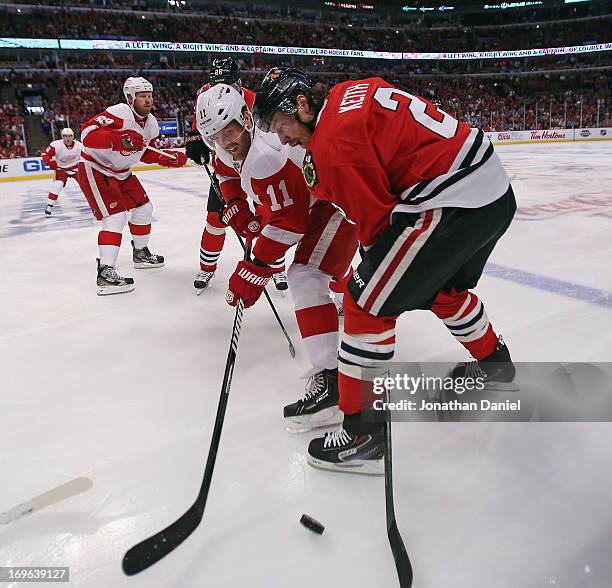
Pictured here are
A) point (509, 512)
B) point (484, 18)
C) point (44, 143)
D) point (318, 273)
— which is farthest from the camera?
point (484, 18)

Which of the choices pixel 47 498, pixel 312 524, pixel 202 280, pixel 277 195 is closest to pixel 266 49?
pixel 202 280

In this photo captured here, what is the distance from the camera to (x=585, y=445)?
1.67m

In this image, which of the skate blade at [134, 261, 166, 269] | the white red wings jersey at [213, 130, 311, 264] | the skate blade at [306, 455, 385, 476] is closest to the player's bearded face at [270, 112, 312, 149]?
the white red wings jersey at [213, 130, 311, 264]

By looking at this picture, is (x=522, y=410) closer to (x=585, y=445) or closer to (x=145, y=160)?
(x=585, y=445)

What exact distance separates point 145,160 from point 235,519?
Answer: 319cm

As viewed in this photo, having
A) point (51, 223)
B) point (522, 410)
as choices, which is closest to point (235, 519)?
point (522, 410)

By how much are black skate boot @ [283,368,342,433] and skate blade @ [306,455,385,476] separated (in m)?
0.24

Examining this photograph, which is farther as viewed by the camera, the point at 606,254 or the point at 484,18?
the point at 484,18

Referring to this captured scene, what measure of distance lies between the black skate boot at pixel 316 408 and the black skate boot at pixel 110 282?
1.98 meters

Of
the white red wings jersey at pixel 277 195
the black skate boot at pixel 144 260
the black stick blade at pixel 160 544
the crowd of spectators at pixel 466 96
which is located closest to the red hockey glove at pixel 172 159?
the black skate boot at pixel 144 260

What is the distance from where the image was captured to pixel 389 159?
138 centimetres

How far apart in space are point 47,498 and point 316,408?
2.91ft

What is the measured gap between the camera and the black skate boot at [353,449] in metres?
1.60

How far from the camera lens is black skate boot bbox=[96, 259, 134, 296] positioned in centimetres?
346
